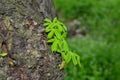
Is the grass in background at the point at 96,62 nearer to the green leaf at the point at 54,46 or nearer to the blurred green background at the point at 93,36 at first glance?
the blurred green background at the point at 93,36

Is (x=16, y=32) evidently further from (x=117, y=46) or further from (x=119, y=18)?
(x=119, y=18)

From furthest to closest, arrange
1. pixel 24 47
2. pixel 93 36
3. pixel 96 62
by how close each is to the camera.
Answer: pixel 93 36, pixel 96 62, pixel 24 47

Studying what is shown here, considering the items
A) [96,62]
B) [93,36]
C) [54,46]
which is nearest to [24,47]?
[54,46]

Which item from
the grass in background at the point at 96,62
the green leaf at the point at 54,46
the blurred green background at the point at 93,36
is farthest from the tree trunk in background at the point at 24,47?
the grass in background at the point at 96,62

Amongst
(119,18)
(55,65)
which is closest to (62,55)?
(55,65)

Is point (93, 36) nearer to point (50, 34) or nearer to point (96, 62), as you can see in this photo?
point (96, 62)

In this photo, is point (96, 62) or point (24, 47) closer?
point (24, 47)

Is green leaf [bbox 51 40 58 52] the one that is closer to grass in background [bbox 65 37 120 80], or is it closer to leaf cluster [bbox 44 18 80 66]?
leaf cluster [bbox 44 18 80 66]
